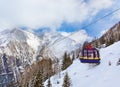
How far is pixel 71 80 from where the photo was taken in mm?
50562

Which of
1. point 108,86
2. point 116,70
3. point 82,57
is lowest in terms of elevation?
point 108,86

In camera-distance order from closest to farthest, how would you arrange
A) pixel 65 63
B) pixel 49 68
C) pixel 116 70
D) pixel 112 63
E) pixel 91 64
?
pixel 116 70, pixel 112 63, pixel 91 64, pixel 65 63, pixel 49 68

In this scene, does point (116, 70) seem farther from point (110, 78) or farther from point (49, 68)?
point (49, 68)

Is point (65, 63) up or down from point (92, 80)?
up

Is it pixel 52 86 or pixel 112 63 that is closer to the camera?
pixel 112 63

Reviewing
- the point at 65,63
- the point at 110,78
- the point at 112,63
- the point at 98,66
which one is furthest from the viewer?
the point at 65,63

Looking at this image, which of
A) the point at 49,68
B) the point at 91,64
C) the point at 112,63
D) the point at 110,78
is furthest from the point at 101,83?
the point at 49,68

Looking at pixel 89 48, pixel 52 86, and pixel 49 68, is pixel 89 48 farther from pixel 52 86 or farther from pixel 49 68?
pixel 49 68

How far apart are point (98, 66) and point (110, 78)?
12.8 metres

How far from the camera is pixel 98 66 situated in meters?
51.0

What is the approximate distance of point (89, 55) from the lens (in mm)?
50906

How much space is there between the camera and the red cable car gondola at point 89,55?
50.2 m

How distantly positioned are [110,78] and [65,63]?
209 ft

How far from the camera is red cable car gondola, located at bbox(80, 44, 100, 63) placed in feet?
165
